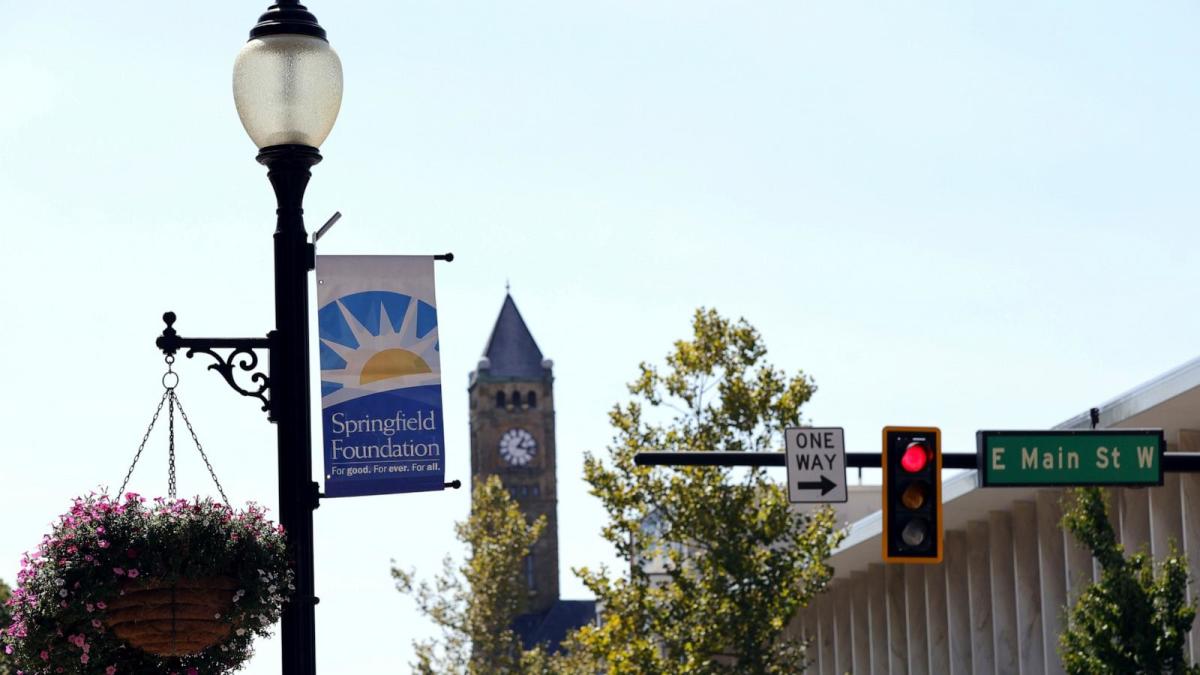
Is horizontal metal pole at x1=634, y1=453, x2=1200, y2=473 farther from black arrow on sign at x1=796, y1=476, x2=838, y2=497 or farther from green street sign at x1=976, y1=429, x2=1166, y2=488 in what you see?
black arrow on sign at x1=796, y1=476, x2=838, y2=497

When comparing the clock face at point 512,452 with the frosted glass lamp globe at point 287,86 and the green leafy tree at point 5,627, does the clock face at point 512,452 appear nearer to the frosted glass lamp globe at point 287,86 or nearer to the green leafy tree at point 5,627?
the green leafy tree at point 5,627

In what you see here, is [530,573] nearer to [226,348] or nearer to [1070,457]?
[1070,457]

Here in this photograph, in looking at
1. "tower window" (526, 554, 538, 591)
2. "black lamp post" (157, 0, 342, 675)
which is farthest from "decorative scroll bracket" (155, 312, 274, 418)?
"tower window" (526, 554, 538, 591)

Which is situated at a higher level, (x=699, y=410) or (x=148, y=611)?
(x=699, y=410)

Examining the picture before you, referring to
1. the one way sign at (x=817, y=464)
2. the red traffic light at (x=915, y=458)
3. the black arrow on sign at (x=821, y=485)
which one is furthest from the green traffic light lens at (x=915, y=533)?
the black arrow on sign at (x=821, y=485)

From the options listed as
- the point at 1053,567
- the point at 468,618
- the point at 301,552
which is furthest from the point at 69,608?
the point at 468,618

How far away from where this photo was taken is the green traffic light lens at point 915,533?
14.6 metres

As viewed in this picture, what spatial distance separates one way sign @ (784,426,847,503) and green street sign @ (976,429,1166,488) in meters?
1.23

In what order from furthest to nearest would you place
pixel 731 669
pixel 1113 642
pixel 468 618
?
pixel 468 618, pixel 731 669, pixel 1113 642

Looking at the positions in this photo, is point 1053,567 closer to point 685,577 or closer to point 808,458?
point 685,577

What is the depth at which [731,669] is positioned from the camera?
38.8m

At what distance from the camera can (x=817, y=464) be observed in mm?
15656

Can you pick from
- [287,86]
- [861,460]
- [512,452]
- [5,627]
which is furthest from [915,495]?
[512,452]

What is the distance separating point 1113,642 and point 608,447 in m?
12.8
